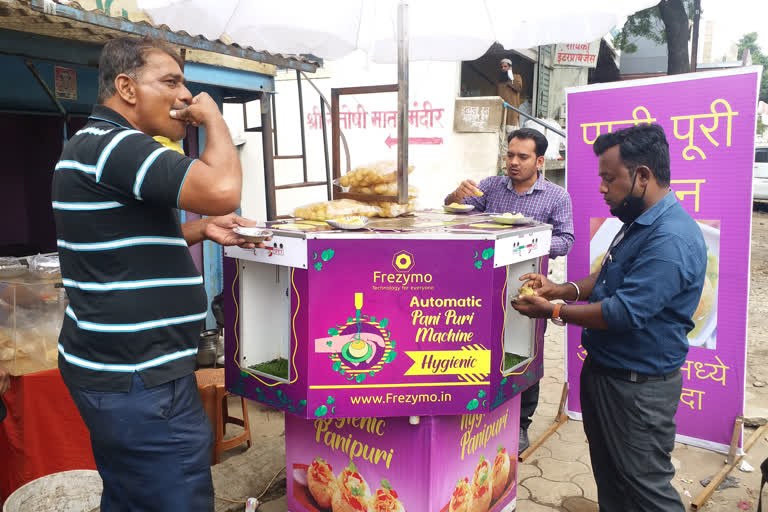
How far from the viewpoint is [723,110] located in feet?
11.2

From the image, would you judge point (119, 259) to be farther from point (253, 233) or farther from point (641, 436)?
point (641, 436)

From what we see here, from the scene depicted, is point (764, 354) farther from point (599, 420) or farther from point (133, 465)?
point (133, 465)

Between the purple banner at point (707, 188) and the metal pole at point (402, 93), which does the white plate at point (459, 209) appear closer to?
the metal pole at point (402, 93)

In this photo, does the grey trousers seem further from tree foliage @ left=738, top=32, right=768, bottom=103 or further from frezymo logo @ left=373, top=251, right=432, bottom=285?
tree foliage @ left=738, top=32, right=768, bottom=103

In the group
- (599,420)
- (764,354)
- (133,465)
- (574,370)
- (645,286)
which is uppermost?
(645,286)

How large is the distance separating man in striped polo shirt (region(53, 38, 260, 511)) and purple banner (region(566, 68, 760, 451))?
287 cm

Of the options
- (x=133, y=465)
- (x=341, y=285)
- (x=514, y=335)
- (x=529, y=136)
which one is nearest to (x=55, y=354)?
(x=133, y=465)

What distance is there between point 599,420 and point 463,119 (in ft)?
20.7

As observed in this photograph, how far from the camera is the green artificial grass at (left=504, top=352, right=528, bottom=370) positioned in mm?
2541

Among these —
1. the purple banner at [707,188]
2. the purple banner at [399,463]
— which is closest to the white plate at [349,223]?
the purple banner at [399,463]

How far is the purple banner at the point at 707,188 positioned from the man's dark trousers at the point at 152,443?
117 inches

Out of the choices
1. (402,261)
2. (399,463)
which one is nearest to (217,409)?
(399,463)

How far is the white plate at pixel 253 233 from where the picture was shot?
2.06 meters

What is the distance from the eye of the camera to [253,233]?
206 cm
